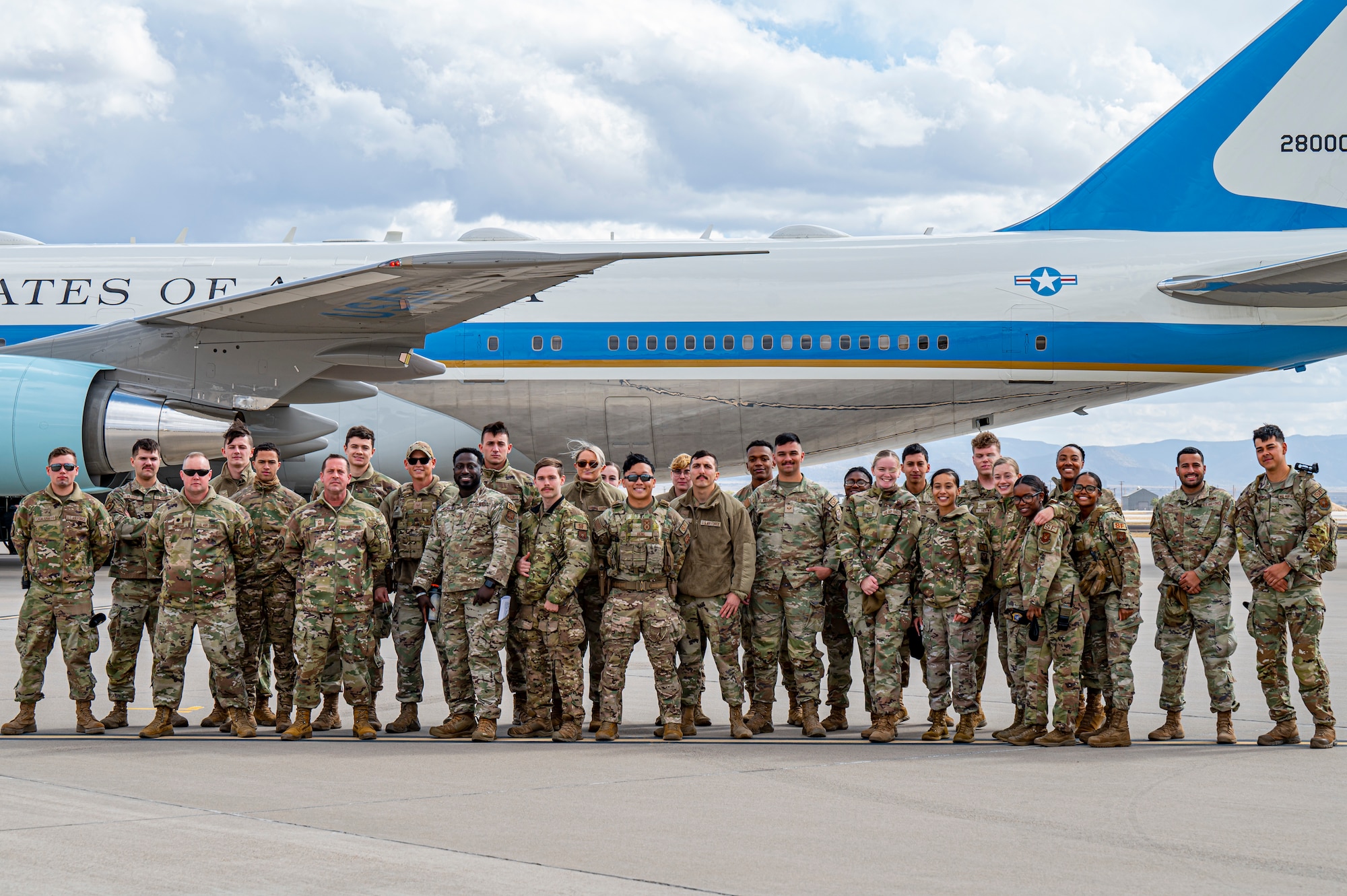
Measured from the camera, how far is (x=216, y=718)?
7.85m

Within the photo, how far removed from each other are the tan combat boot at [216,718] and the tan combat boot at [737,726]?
9.78 ft

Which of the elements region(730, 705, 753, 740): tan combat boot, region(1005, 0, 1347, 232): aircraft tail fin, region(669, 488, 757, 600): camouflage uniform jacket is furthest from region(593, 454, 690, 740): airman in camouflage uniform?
region(1005, 0, 1347, 232): aircraft tail fin

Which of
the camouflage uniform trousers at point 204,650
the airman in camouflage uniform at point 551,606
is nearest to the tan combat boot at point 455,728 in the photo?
the airman in camouflage uniform at point 551,606

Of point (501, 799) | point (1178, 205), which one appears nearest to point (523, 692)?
point (501, 799)

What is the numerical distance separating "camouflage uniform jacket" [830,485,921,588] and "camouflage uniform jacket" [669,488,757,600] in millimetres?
590

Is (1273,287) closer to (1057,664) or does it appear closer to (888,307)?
(888,307)

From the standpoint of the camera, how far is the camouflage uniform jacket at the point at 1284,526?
7.43 m

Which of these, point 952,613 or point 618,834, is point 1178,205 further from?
point 618,834

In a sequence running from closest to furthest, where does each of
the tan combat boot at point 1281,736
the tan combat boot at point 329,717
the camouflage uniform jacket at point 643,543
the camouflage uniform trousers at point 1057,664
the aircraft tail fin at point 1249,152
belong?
the tan combat boot at point 1281,736
the camouflage uniform trousers at point 1057,664
the camouflage uniform jacket at point 643,543
the tan combat boot at point 329,717
the aircraft tail fin at point 1249,152

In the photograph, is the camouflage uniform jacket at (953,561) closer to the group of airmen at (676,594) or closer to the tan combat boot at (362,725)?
the group of airmen at (676,594)

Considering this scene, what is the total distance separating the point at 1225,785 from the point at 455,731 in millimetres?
4169

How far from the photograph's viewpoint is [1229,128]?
17.3 meters

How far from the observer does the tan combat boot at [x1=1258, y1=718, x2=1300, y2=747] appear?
7258 mm

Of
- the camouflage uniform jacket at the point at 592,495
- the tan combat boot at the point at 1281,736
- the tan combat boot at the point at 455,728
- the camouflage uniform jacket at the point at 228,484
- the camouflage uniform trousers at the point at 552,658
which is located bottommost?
the tan combat boot at the point at 1281,736
